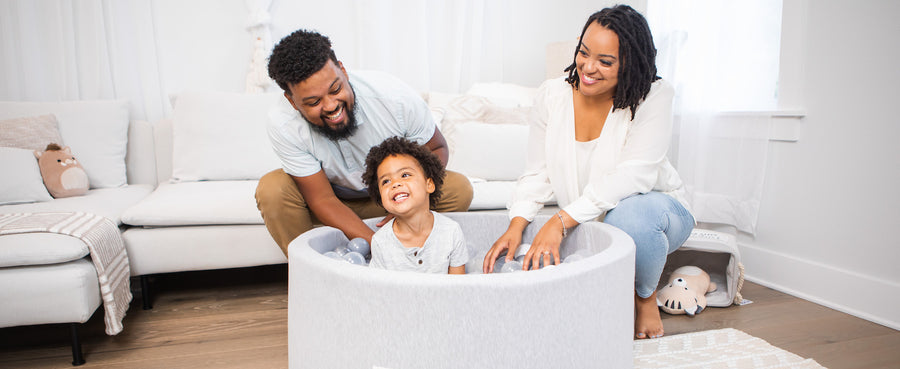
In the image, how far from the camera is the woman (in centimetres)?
119

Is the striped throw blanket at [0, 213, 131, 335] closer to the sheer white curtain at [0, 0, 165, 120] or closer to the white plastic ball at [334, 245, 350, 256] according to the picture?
the white plastic ball at [334, 245, 350, 256]

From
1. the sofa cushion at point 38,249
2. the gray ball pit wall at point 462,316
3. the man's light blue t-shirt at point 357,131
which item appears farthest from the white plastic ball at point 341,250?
the sofa cushion at point 38,249

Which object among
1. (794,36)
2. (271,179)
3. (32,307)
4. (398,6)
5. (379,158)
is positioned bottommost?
(32,307)

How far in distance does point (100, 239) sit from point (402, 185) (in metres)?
1.00

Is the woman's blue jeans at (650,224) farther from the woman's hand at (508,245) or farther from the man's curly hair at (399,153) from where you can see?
the man's curly hair at (399,153)

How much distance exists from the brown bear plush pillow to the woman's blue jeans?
2.06 meters

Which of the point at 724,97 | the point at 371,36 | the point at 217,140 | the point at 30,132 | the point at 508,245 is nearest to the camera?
the point at 508,245

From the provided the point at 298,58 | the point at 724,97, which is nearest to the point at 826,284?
the point at 724,97

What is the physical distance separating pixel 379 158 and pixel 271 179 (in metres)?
0.52

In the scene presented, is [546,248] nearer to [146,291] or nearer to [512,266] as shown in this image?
[512,266]

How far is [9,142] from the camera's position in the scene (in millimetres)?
1958

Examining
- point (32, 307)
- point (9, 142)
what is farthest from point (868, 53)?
point (9, 142)

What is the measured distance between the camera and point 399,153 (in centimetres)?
128

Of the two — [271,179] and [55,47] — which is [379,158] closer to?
[271,179]
